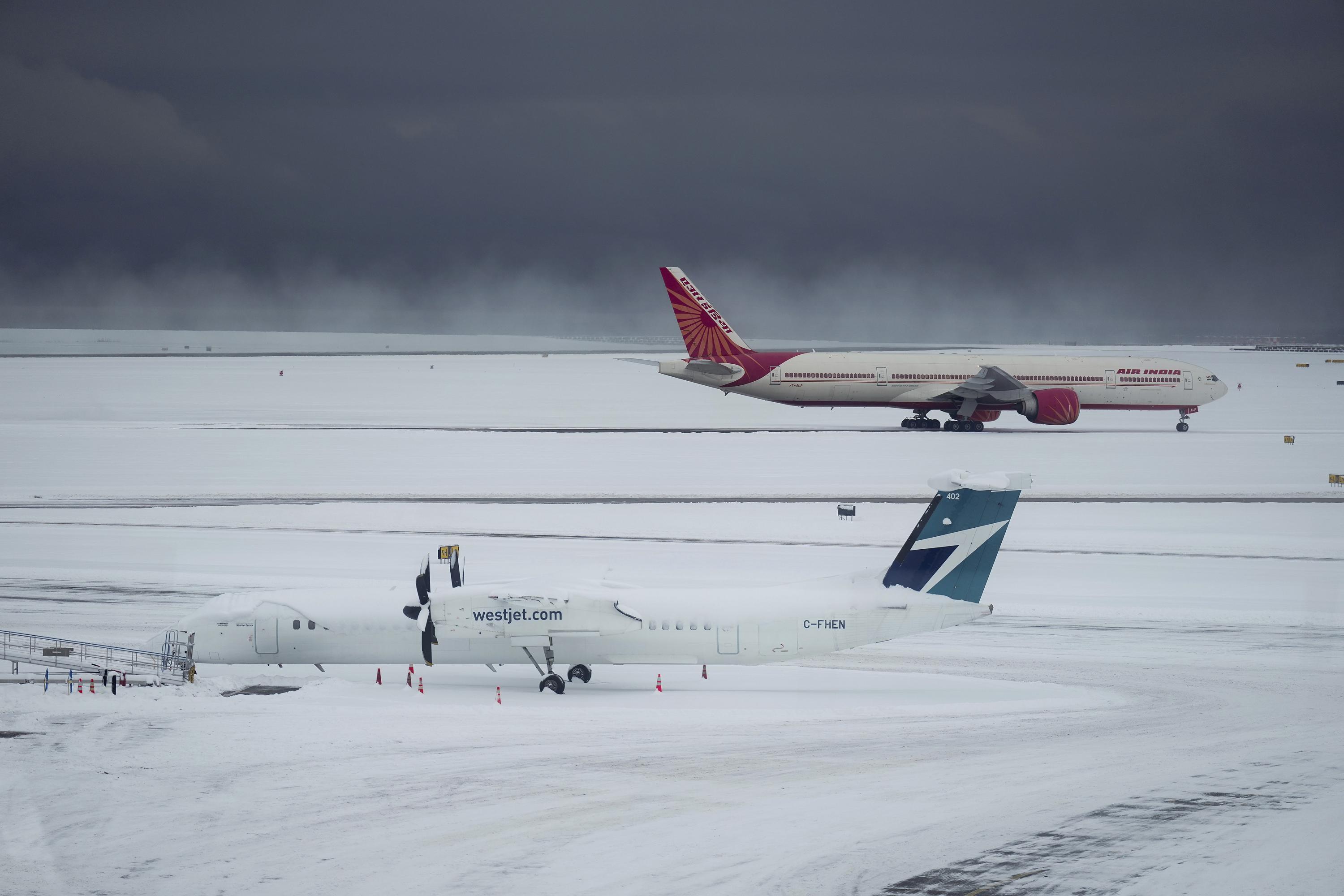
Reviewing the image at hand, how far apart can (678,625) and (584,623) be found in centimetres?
217

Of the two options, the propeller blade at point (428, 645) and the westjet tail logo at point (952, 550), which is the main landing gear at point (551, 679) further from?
the westjet tail logo at point (952, 550)

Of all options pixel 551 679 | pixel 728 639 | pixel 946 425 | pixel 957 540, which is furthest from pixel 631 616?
pixel 946 425

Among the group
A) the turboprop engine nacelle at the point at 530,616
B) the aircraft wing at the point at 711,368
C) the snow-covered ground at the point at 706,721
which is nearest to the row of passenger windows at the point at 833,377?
the aircraft wing at the point at 711,368

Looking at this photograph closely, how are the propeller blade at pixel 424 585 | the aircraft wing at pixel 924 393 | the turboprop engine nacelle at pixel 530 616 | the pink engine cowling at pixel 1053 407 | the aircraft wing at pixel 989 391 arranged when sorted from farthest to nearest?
1. the aircraft wing at pixel 924 393
2. the aircraft wing at pixel 989 391
3. the pink engine cowling at pixel 1053 407
4. the propeller blade at pixel 424 585
5. the turboprop engine nacelle at pixel 530 616

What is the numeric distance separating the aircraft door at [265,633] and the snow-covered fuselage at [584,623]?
2 cm

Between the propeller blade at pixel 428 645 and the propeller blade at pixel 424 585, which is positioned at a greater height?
the propeller blade at pixel 424 585

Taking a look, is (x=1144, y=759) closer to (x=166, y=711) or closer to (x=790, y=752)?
(x=790, y=752)

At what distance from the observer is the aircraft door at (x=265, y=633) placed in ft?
94.5

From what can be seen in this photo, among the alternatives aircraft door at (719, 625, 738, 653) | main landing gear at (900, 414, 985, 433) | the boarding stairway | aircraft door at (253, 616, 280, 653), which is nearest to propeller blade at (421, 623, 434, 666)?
aircraft door at (253, 616, 280, 653)

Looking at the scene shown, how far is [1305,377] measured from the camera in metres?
177

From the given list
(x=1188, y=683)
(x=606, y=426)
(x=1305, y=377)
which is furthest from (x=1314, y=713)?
(x=1305, y=377)

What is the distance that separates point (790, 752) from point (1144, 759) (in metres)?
6.73

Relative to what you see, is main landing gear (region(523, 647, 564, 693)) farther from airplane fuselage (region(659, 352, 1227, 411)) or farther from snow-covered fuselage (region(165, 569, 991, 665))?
airplane fuselage (region(659, 352, 1227, 411))

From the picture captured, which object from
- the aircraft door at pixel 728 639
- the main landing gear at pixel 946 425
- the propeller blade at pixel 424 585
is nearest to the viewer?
the propeller blade at pixel 424 585
